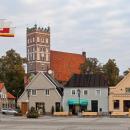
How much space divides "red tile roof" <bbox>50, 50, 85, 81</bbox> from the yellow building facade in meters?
63.1

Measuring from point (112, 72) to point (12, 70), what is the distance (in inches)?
971

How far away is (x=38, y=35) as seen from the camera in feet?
624

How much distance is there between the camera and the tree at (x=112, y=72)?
383 feet

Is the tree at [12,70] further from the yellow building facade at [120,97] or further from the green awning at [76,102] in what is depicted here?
the yellow building facade at [120,97]

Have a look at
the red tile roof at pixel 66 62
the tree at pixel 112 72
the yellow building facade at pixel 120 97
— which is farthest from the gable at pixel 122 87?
the red tile roof at pixel 66 62

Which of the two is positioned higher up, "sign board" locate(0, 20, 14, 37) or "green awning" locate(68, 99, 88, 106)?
"sign board" locate(0, 20, 14, 37)

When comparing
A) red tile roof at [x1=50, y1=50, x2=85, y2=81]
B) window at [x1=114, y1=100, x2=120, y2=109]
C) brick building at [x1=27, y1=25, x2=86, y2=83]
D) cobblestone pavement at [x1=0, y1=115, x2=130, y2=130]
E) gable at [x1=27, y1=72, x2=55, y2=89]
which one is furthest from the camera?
brick building at [x1=27, y1=25, x2=86, y2=83]

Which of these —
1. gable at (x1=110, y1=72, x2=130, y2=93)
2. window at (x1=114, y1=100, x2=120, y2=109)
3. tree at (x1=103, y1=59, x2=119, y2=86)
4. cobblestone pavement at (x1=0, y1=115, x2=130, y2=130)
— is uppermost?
tree at (x1=103, y1=59, x2=119, y2=86)

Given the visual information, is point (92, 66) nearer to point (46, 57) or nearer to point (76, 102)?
point (76, 102)

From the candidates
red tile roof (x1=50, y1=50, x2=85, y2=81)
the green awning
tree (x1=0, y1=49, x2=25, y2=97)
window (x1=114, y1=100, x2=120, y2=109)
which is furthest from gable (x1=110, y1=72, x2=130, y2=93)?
red tile roof (x1=50, y1=50, x2=85, y2=81)

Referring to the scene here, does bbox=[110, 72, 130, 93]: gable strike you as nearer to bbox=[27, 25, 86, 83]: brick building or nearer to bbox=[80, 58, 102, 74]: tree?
bbox=[80, 58, 102, 74]: tree

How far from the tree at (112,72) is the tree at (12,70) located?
2140 centimetres

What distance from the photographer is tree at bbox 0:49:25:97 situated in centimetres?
12319

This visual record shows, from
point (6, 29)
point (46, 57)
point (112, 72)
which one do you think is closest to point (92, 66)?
point (112, 72)
